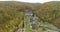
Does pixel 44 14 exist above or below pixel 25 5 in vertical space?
below

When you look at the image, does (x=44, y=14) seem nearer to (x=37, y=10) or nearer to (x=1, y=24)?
(x=37, y=10)

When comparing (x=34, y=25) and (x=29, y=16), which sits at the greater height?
(x=29, y=16)

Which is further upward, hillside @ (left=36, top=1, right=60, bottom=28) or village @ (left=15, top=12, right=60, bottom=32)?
hillside @ (left=36, top=1, right=60, bottom=28)

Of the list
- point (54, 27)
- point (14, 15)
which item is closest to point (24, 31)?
point (14, 15)

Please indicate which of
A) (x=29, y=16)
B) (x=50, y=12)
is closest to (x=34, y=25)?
(x=29, y=16)

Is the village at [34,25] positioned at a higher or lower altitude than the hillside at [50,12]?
lower

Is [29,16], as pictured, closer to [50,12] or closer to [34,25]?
[34,25]
